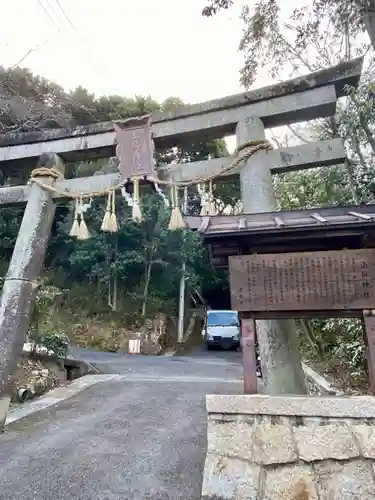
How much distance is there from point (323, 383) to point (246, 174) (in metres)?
3.30

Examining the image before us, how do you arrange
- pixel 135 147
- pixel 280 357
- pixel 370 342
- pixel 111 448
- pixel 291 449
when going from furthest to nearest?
1. pixel 135 147
2. pixel 111 448
3. pixel 280 357
4. pixel 370 342
5. pixel 291 449

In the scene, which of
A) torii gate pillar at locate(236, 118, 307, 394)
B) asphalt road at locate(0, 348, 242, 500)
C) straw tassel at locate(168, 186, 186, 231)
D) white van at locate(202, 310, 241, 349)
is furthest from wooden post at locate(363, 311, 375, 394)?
white van at locate(202, 310, 241, 349)

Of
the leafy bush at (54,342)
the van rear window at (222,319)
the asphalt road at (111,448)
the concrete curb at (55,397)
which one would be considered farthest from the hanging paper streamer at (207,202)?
the van rear window at (222,319)

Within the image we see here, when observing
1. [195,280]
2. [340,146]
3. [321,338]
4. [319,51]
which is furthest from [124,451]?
[195,280]

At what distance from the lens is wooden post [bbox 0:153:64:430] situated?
4445 mm

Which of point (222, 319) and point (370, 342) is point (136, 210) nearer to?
point (370, 342)

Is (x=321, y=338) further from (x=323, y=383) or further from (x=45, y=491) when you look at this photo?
(x=45, y=491)

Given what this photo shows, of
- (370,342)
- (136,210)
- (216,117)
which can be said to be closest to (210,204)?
(136,210)

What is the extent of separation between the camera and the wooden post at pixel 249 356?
9.27ft

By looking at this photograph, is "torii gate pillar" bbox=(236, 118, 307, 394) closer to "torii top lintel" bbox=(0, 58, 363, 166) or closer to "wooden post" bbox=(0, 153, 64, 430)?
"torii top lintel" bbox=(0, 58, 363, 166)

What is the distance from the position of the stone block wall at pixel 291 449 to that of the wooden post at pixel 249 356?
15 centimetres

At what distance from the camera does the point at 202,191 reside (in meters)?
4.52

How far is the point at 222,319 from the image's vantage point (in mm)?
17750

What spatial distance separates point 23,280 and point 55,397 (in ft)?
9.44
